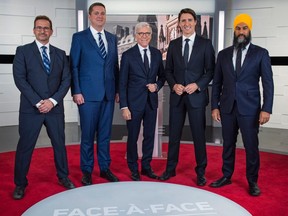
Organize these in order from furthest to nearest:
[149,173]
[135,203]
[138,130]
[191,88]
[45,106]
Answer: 1. [149,173]
2. [138,130]
3. [191,88]
4. [45,106]
5. [135,203]

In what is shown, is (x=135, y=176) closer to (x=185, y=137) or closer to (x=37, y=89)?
(x=37, y=89)

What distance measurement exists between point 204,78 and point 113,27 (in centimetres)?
342

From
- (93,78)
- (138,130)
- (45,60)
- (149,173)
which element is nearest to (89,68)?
(93,78)

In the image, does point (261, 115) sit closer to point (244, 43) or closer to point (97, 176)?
point (244, 43)

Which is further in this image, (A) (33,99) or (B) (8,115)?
(B) (8,115)

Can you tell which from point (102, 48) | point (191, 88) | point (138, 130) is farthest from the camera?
point (138, 130)

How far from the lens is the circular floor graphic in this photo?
70.0 inches

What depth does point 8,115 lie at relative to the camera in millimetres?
6445

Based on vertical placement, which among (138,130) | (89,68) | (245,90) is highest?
(89,68)

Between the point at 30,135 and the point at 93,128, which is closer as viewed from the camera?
the point at 30,135

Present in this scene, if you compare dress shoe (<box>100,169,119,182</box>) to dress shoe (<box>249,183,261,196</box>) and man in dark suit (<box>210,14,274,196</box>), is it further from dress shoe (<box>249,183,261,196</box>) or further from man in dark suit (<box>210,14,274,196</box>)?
dress shoe (<box>249,183,261,196</box>)

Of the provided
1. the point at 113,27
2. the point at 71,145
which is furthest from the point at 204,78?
the point at 113,27

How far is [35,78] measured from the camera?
3.04 metres

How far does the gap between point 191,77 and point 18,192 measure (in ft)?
5.67
